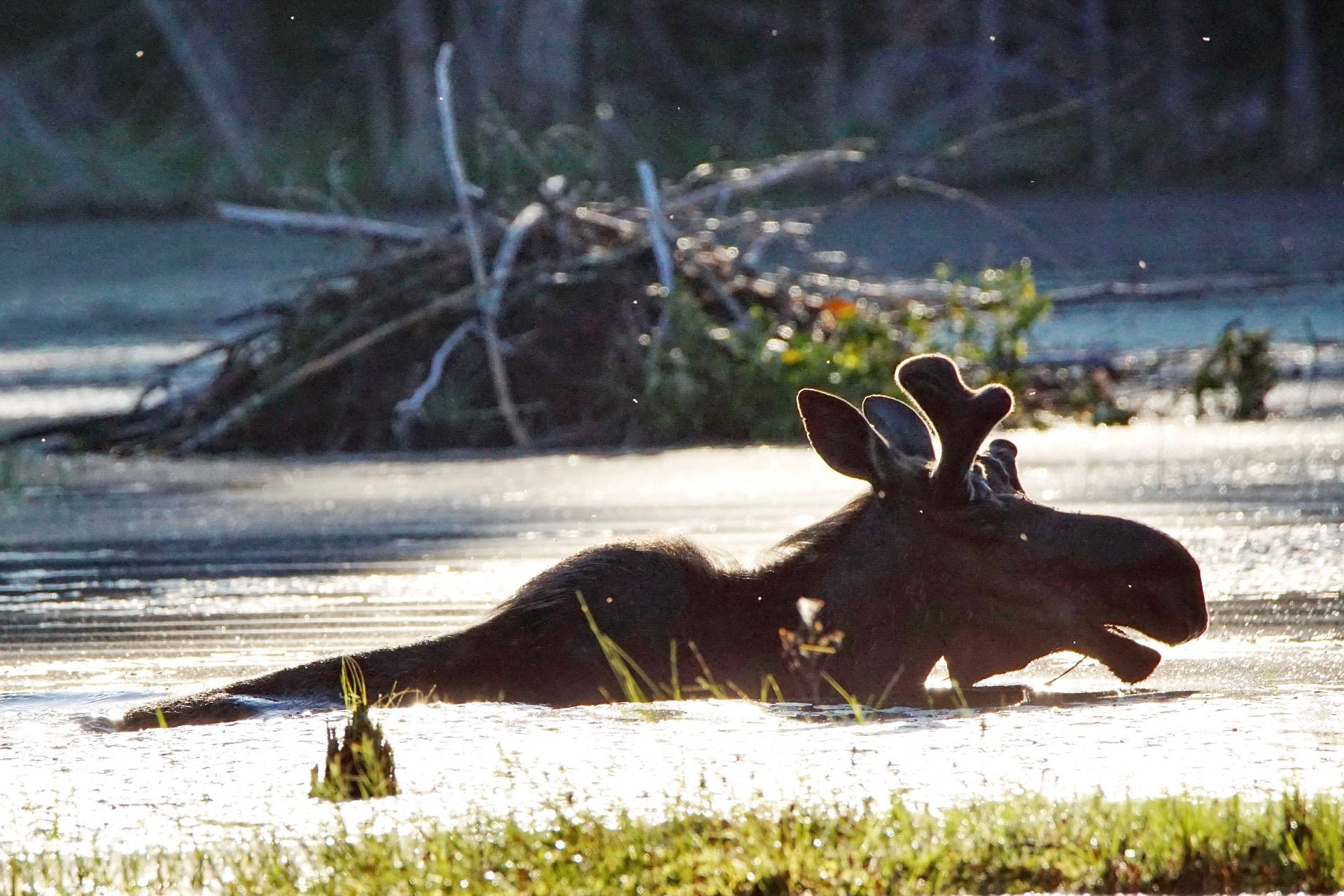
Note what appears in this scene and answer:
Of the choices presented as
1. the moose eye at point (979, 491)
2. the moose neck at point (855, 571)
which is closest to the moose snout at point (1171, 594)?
the moose eye at point (979, 491)

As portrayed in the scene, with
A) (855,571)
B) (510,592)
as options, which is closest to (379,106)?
(510,592)

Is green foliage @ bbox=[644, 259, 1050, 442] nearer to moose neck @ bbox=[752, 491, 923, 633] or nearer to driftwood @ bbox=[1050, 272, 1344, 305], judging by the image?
driftwood @ bbox=[1050, 272, 1344, 305]

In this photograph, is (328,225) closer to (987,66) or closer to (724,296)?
(724,296)

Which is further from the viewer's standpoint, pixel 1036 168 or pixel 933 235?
pixel 1036 168

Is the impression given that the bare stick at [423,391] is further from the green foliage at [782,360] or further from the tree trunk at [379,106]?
the tree trunk at [379,106]

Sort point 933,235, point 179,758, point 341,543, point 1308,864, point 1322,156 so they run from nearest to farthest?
point 1308,864
point 179,758
point 341,543
point 933,235
point 1322,156

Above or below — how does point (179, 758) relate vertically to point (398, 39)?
below

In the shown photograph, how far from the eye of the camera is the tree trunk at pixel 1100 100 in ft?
73.2

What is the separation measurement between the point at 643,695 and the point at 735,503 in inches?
161

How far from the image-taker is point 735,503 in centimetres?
839

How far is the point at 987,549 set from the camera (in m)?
4.39

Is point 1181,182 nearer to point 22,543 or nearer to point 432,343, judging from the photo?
point 432,343

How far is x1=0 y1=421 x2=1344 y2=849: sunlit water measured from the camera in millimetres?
3770

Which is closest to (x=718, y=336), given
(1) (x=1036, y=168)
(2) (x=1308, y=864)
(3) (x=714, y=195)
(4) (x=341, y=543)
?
(3) (x=714, y=195)
